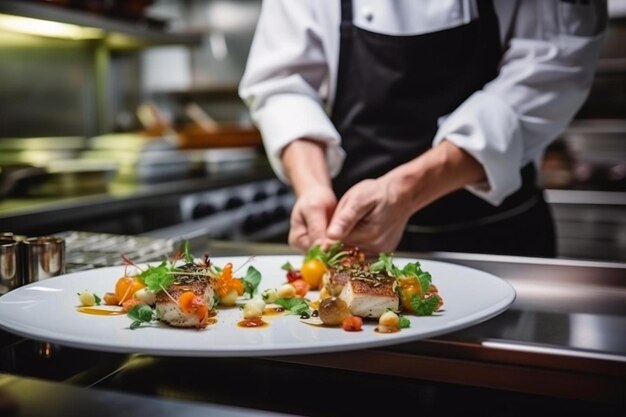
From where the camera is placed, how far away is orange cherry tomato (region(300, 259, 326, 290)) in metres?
1.11

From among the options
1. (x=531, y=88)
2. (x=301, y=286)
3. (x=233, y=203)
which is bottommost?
(x=233, y=203)

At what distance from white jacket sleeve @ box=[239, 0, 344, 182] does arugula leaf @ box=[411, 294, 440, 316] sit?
0.77 meters

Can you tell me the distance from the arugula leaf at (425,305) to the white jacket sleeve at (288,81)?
2.54 ft

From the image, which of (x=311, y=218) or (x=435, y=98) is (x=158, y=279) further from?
(x=435, y=98)

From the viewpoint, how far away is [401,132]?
1.77 m

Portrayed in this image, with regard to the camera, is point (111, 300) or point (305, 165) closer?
point (111, 300)

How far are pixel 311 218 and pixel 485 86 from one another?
2.11ft

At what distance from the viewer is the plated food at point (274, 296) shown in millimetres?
859

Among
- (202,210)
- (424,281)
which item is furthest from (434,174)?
(202,210)

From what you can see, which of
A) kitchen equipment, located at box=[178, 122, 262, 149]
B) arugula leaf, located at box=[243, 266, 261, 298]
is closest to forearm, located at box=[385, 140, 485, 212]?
arugula leaf, located at box=[243, 266, 261, 298]

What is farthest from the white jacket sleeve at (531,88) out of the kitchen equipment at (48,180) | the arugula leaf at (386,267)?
the kitchen equipment at (48,180)

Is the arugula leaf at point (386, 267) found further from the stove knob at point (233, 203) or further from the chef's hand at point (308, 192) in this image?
the stove knob at point (233, 203)

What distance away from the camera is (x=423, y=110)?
1751 mm

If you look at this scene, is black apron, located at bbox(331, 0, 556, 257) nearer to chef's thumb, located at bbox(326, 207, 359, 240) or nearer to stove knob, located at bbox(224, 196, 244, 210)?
chef's thumb, located at bbox(326, 207, 359, 240)
